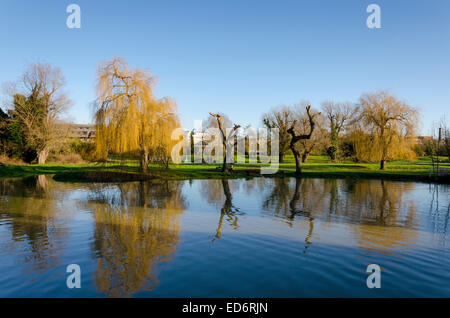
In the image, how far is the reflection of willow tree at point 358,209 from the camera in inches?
322

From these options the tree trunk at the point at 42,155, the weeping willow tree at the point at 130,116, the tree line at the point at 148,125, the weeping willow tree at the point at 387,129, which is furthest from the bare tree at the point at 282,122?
the tree trunk at the point at 42,155

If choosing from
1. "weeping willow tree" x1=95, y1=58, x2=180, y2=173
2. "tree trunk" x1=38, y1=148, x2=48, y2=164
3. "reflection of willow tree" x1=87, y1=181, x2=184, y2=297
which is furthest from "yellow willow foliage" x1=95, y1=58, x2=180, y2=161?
"tree trunk" x1=38, y1=148, x2=48, y2=164

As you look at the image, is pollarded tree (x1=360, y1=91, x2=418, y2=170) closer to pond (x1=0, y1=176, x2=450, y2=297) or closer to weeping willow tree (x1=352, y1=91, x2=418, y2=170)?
weeping willow tree (x1=352, y1=91, x2=418, y2=170)

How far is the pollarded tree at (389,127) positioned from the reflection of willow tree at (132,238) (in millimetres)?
24268

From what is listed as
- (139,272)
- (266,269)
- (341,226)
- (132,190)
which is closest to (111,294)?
(139,272)

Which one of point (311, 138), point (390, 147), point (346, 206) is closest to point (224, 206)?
point (346, 206)

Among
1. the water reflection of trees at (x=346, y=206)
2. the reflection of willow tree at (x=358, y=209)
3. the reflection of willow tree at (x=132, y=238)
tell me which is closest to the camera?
the reflection of willow tree at (x=132, y=238)

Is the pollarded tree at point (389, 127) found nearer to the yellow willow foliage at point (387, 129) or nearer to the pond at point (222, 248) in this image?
the yellow willow foliage at point (387, 129)

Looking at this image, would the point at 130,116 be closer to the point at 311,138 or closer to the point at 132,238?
the point at 132,238

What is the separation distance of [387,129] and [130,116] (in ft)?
81.9

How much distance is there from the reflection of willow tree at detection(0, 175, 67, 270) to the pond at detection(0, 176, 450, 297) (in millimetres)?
31

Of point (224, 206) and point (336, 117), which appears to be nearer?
point (224, 206)

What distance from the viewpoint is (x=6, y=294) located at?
178 inches

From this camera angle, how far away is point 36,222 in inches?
350
